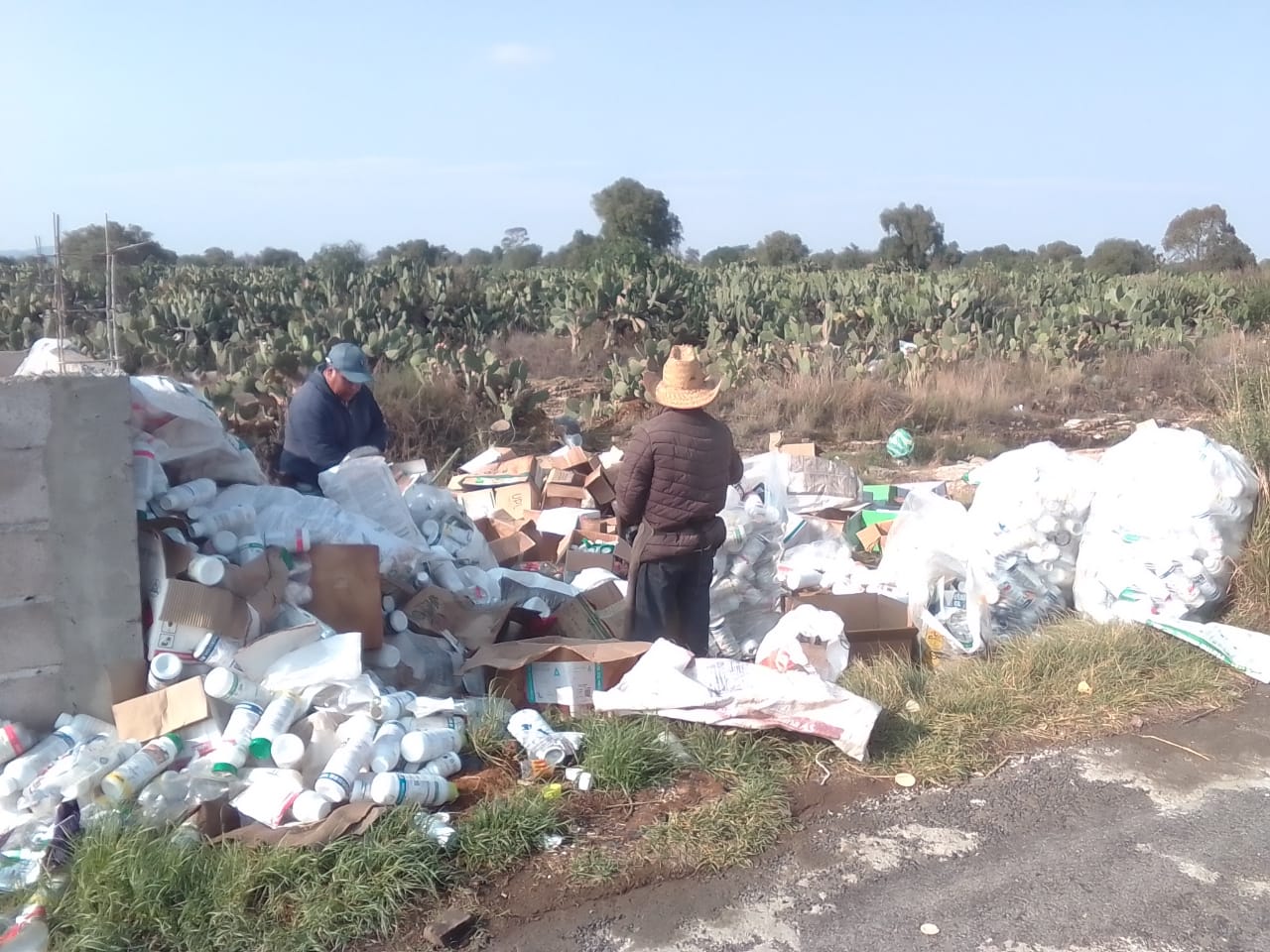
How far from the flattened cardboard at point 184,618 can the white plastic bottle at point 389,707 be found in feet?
2.05

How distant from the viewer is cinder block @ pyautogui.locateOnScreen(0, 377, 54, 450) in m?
3.87

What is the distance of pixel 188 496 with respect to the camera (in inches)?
185

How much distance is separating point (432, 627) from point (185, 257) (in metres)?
65.7

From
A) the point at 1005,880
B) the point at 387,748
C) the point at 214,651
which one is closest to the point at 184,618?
the point at 214,651

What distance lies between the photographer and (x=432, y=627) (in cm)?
522

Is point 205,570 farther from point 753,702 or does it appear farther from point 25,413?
point 753,702

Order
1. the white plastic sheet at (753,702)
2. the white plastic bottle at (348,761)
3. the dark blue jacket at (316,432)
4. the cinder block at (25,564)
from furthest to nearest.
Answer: the dark blue jacket at (316,432) → the white plastic sheet at (753,702) → the cinder block at (25,564) → the white plastic bottle at (348,761)

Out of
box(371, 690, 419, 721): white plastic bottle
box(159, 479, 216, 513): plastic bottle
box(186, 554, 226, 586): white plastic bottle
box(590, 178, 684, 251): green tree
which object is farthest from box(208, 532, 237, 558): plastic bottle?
box(590, 178, 684, 251): green tree

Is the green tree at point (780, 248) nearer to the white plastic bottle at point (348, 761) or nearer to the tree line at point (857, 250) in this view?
the tree line at point (857, 250)

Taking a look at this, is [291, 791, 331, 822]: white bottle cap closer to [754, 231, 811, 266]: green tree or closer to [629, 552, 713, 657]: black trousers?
[629, 552, 713, 657]: black trousers

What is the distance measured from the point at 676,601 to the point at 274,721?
6.88 ft

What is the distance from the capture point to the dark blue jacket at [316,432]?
6371 mm

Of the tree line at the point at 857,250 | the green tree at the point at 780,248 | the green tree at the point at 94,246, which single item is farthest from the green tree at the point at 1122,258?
the green tree at the point at 94,246

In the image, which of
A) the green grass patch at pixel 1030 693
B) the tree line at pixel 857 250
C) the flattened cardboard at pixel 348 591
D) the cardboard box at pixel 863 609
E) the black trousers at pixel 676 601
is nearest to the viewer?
the green grass patch at pixel 1030 693
